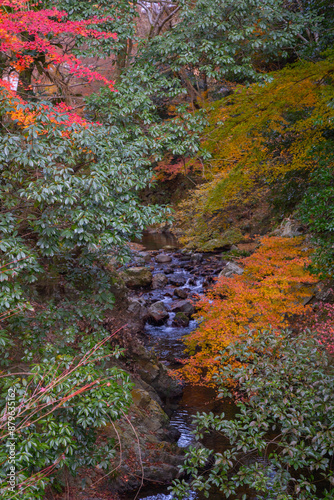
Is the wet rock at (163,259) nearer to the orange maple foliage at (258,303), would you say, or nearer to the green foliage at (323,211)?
the orange maple foliage at (258,303)

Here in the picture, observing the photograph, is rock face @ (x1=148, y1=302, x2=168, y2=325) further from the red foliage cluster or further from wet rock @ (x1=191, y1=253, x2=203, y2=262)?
the red foliage cluster

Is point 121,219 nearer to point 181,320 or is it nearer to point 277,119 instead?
point 277,119

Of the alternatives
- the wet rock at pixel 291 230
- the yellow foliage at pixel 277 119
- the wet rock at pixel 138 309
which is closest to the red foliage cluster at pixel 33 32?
the yellow foliage at pixel 277 119

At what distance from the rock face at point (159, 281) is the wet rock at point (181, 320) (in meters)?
3.79

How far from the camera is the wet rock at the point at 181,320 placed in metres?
13.0

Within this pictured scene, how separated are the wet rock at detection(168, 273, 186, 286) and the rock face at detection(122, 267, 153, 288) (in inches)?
43.4

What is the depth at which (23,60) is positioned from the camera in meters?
6.56

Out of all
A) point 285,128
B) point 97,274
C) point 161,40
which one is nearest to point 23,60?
point 161,40

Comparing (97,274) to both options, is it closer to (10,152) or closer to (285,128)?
(10,152)

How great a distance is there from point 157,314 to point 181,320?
0.91 meters

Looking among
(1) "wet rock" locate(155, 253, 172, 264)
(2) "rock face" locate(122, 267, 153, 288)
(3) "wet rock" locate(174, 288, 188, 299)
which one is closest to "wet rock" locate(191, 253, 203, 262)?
(1) "wet rock" locate(155, 253, 172, 264)

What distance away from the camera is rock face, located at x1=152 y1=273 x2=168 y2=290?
55.6 ft

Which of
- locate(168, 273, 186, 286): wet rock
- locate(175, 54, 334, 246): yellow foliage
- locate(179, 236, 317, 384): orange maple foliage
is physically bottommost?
locate(168, 273, 186, 286): wet rock

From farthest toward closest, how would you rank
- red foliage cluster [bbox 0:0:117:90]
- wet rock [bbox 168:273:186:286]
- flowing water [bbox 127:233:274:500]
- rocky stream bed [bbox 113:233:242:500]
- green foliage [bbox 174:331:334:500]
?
wet rock [bbox 168:273:186:286] < flowing water [bbox 127:233:274:500] < rocky stream bed [bbox 113:233:242:500] < red foliage cluster [bbox 0:0:117:90] < green foliage [bbox 174:331:334:500]
